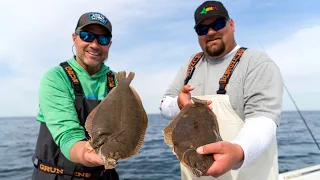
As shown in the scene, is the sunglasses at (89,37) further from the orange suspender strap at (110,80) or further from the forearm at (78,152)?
the forearm at (78,152)

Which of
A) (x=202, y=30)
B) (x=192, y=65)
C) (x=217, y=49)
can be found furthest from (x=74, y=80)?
(x=217, y=49)

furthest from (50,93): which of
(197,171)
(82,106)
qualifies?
(197,171)

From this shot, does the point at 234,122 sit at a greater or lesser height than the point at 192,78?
lesser

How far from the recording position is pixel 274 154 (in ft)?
11.0

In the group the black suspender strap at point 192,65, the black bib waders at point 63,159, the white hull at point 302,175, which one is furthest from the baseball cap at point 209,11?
the white hull at point 302,175

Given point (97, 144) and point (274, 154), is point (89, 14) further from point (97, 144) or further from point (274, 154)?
point (274, 154)

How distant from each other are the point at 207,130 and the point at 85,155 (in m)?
Answer: 1.11

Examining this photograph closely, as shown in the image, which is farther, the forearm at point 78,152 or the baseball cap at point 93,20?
the baseball cap at point 93,20

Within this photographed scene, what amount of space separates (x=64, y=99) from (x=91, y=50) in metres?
0.75

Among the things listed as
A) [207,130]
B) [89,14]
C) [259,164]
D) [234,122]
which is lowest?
[259,164]

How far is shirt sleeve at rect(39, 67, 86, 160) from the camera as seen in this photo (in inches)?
117

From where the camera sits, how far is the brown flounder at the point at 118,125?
2.27 metres

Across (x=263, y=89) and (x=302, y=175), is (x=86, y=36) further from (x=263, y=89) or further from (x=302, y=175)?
(x=302, y=175)

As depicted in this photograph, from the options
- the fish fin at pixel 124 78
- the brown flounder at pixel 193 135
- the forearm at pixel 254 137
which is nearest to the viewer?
the brown flounder at pixel 193 135
